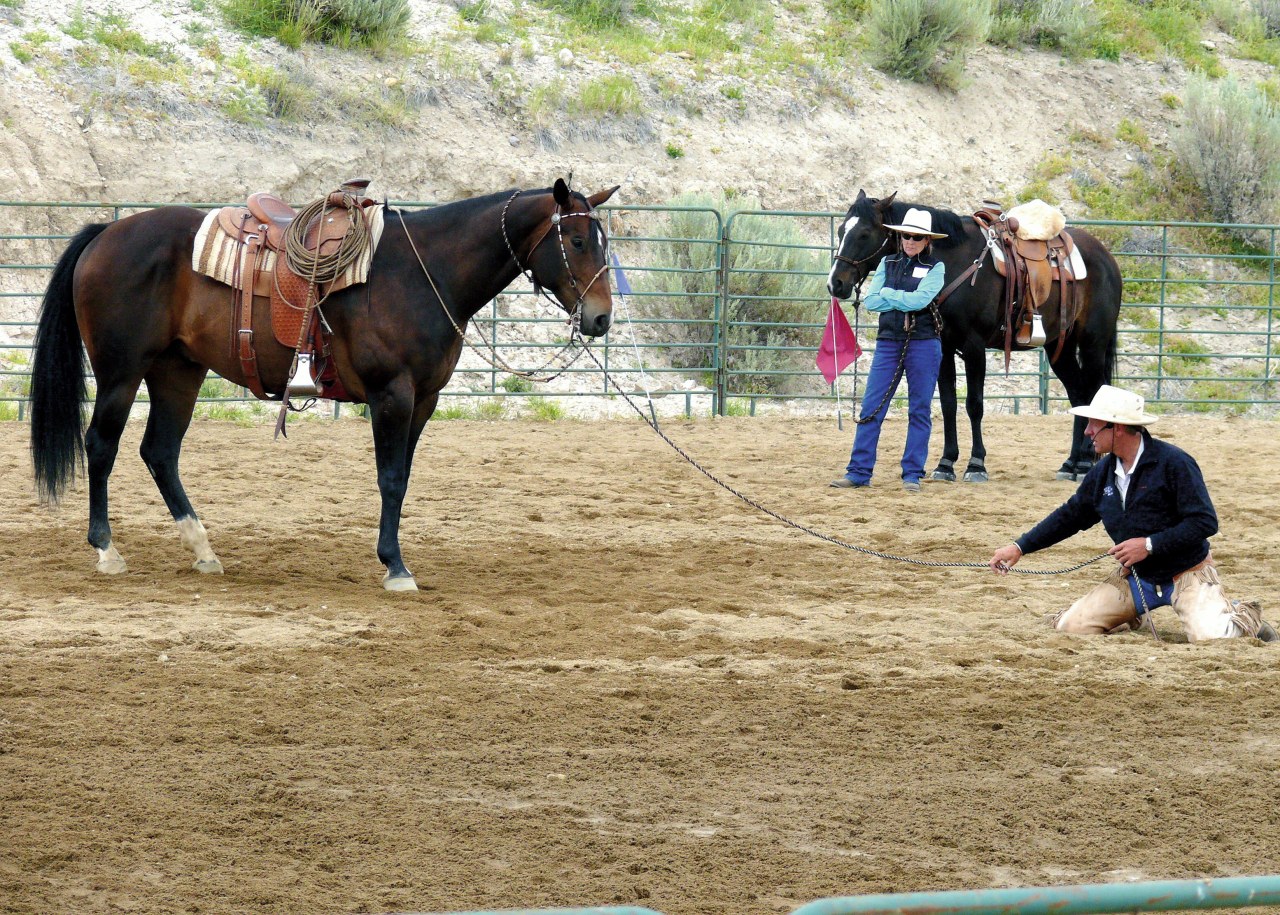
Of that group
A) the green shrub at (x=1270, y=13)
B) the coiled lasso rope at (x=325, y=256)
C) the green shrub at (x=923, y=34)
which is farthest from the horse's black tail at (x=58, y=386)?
the green shrub at (x=1270, y=13)

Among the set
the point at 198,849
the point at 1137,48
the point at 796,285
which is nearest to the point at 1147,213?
the point at 1137,48

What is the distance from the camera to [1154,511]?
5.64 m

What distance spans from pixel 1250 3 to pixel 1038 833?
81.1ft

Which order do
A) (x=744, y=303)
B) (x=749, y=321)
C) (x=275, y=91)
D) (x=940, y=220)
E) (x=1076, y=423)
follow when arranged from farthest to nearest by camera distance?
(x=275, y=91) < (x=744, y=303) < (x=749, y=321) < (x=1076, y=423) < (x=940, y=220)

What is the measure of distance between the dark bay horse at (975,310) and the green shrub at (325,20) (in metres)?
9.83

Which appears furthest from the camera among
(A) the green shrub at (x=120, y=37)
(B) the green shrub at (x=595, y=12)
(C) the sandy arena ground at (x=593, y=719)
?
(B) the green shrub at (x=595, y=12)

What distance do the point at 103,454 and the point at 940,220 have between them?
19.6ft

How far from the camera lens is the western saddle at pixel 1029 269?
10016 mm

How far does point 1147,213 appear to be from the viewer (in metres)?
20.0

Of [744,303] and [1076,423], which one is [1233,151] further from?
[1076,423]

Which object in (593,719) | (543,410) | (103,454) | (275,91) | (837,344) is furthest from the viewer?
(275,91)

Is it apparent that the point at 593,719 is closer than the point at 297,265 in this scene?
Yes

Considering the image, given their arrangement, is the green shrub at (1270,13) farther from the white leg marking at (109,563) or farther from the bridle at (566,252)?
the white leg marking at (109,563)

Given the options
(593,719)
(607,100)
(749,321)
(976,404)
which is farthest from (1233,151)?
(593,719)
